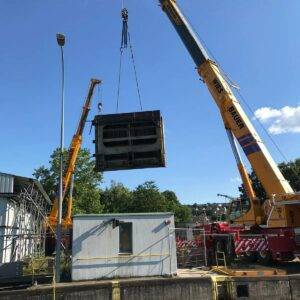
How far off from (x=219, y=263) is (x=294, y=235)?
4.25m

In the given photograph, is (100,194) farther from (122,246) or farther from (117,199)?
(122,246)

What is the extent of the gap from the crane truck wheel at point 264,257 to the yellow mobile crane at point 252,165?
23 centimetres

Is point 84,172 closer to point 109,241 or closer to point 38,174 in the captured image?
point 38,174

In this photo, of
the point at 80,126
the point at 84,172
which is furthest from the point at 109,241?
the point at 84,172

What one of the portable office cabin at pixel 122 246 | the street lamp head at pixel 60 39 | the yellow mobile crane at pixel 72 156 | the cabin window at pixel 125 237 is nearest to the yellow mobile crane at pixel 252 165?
the portable office cabin at pixel 122 246

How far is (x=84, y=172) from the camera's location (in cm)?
5831

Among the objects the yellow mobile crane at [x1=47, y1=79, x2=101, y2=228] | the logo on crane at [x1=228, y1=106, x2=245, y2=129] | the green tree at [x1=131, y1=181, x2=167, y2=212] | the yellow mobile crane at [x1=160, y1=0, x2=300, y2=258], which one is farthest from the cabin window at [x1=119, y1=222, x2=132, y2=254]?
the green tree at [x1=131, y1=181, x2=167, y2=212]

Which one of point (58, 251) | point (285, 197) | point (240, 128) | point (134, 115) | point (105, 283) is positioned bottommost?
point (105, 283)

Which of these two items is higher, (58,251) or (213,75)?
(213,75)

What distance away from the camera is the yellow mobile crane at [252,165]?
20375 millimetres

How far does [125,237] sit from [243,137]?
9053mm

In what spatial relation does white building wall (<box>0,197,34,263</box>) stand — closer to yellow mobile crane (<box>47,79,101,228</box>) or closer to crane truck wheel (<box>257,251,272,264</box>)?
yellow mobile crane (<box>47,79,101,228</box>)

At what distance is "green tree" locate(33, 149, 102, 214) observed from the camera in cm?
5581

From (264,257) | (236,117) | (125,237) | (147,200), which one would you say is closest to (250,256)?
(264,257)
